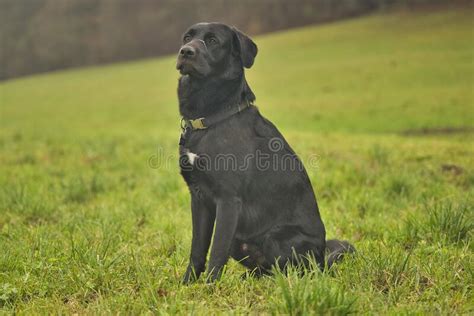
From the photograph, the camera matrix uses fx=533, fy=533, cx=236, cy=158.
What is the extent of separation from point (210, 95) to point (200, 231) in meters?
1.00

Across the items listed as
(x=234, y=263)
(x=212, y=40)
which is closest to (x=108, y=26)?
(x=212, y=40)

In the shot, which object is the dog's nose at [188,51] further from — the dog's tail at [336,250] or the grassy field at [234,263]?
the dog's tail at [336,250]

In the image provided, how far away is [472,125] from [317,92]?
10.2 metres

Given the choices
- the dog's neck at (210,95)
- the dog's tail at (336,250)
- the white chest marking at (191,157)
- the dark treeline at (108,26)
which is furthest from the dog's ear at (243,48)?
the dark treeline at (108,26)

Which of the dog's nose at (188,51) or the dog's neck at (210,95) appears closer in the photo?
the dog's nose at (188,51)

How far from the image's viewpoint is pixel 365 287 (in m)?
3.38

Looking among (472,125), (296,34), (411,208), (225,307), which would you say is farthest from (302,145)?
(296,34)

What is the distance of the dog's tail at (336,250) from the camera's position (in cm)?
399

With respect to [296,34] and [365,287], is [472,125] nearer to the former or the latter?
[365,287]

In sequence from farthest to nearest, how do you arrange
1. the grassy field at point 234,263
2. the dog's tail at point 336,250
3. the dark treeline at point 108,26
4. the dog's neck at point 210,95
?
the dark treeline at point 108,26 < the dog's tail at point 336,250 < the dog's neck at point 210,95 < the grassy field at point 234,263

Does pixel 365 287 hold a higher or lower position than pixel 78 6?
lower

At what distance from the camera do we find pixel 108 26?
57.3 m

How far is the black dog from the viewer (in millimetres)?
3688

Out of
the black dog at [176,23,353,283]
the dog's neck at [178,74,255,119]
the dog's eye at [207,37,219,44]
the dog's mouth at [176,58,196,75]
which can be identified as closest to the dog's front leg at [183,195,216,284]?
the black dog at [176,23,353,283]
